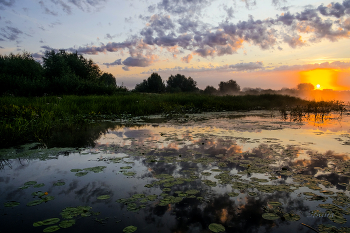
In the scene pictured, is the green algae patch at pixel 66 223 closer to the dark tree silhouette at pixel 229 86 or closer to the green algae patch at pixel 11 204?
the green algae patch at pixel 11 204

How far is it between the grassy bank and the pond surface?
1231mm

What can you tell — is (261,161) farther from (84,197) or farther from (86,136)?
(86,136)

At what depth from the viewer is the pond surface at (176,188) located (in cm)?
244

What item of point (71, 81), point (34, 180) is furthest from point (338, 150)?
point (71, 81)

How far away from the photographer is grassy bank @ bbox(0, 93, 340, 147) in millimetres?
6812

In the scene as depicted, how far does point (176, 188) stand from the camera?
3266 mm

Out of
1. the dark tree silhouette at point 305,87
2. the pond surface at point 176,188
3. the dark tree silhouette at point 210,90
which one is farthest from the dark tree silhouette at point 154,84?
the pond surface at point 176,188

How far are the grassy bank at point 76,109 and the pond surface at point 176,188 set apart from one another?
1.23 m

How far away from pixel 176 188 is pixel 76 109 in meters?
11.1

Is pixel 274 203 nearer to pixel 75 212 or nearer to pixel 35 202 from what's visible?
pixel 75 212

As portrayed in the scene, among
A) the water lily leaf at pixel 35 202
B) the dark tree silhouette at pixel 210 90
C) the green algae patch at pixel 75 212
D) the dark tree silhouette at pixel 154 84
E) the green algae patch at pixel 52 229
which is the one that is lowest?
the green algae patch at pixel 52 229

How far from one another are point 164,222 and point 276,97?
28.7 metres

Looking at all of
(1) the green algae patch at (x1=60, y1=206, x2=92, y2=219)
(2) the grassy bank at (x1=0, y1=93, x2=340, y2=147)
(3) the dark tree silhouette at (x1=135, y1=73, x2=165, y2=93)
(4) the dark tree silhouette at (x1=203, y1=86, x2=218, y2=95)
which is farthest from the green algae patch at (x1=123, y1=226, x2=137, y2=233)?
(3) the dark tree silhouette at (x1=135, y1=73, x2=165, y2=93)

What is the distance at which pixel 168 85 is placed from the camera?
3499 inches
